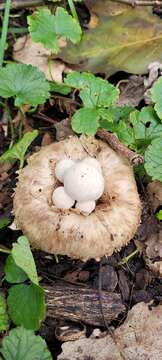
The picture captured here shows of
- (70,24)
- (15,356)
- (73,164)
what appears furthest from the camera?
(70,24)

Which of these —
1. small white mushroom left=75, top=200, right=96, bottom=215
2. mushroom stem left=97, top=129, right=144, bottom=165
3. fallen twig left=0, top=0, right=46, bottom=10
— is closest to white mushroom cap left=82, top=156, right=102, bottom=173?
small white mushroom left=75, top=200, right=96, bottom=215

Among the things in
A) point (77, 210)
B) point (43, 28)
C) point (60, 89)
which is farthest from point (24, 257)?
point (43, 28)

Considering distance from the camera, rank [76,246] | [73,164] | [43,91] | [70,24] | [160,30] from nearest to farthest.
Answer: [76,246]
[73,164]
[43,91]
[70,24]
[160,30]

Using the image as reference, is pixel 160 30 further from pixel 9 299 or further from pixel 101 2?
pixel 9 299

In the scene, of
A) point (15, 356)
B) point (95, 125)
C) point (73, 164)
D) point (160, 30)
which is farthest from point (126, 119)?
point (15, 356)

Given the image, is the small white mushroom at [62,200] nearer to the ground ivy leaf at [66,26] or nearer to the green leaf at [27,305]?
the green leaf at [27,305]

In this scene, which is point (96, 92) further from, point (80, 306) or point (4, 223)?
point (80, 306)

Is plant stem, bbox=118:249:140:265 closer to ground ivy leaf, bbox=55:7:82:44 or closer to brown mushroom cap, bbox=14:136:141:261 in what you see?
brown mushroom cap, bbox=14:136:141:261
